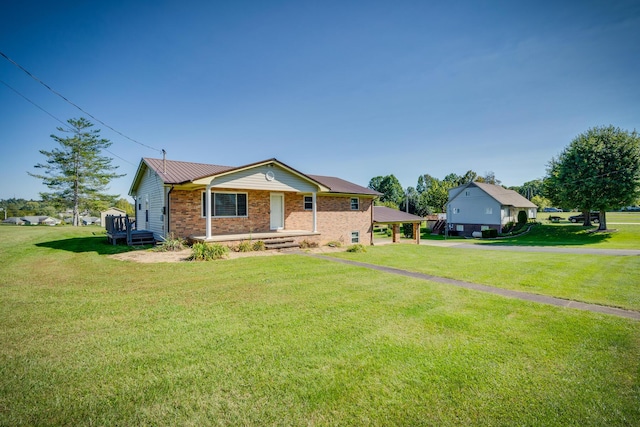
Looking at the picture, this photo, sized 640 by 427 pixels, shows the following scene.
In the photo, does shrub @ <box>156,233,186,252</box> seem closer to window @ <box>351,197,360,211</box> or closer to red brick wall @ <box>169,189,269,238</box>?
red brick wall @ <box>169,189,269,238</box>

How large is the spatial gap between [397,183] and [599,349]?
77.5 m

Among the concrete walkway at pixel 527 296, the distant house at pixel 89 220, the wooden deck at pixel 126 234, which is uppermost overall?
the distant house at pixel 89 220

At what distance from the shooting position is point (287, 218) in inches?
698

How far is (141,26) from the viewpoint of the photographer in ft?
38.9

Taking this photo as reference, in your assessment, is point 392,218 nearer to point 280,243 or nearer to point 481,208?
point 280,243

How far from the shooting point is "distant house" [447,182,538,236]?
38.2 m

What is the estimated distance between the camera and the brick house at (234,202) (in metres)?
13.6

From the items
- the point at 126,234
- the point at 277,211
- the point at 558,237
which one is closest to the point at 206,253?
the point at 126,234

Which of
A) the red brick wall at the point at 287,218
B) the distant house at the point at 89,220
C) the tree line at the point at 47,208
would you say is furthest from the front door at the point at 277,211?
the distant house at the point at 89,220

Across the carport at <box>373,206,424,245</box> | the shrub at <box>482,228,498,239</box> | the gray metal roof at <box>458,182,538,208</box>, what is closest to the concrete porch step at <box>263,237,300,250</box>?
the carport at <box>373,206,424,245</box>

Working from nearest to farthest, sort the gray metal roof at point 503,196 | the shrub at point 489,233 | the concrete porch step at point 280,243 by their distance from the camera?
the concrete porch step at point 280,243 < the shrub at point 489,233 < the gray metal roof at point 503,196

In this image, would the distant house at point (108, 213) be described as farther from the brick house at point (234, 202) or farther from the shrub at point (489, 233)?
the shrub at point (489, 233)

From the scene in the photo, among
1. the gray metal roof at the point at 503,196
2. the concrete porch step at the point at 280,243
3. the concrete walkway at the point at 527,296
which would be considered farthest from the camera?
the gray metal roof at the point at 503,196

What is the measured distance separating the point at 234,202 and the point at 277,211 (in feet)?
9.42
